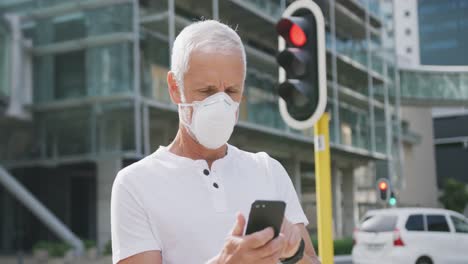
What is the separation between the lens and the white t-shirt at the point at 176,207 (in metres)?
1.97

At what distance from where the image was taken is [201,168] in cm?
209

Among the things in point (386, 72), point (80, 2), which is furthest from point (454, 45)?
point (80, 2)

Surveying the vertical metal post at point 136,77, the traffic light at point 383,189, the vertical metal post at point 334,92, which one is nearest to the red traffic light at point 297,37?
the vertical metal post at point 136,77

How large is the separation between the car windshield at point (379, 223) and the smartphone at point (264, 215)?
11.9m

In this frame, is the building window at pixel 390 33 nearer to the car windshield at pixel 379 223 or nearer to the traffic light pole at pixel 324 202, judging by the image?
the car windshield at pixel 379 223

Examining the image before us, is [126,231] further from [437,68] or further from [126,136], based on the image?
[437,68]

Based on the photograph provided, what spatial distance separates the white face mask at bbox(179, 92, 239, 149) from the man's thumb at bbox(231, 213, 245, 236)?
0.43 metres

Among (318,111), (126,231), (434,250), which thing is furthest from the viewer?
(434,250)

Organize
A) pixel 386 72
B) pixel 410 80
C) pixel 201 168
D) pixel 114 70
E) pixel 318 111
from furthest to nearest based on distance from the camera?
pixel 410 80, pixel 386 72, pixel 114 70, pixel 318 111, pixel 201 168

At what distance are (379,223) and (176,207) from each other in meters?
11.9

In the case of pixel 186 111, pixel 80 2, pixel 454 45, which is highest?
pixel 454 45

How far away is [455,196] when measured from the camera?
182 feet

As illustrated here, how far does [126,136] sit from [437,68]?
31.5m

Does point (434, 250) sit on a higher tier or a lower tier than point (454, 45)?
lower
